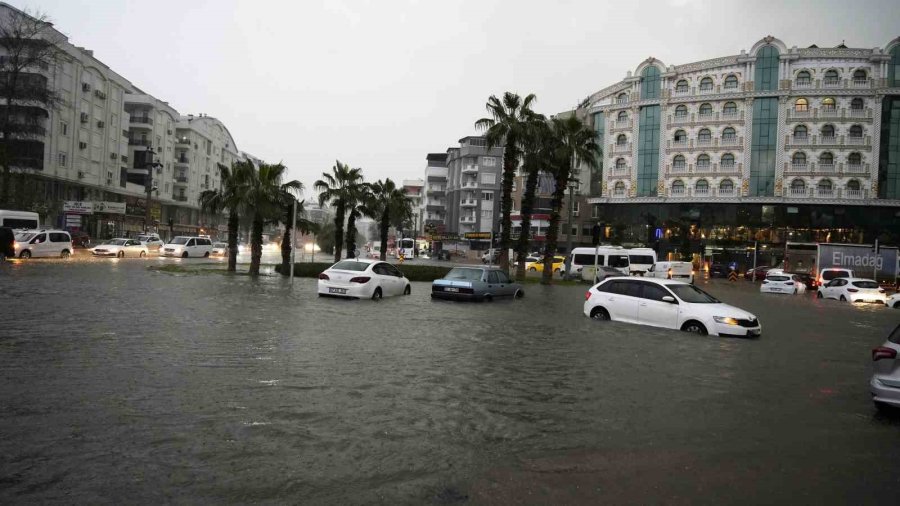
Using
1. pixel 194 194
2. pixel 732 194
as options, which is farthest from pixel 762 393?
pixel 194 194

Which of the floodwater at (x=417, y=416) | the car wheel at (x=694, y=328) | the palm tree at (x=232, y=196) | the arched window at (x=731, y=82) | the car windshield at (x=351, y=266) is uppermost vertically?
the arched window at (x=731, y=82)

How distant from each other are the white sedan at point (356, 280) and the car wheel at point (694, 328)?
9779 millimetres

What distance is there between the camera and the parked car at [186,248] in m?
44.8

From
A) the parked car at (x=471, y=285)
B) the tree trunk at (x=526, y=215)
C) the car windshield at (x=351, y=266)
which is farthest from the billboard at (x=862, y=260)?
the car windshield at (x=351, y=266)

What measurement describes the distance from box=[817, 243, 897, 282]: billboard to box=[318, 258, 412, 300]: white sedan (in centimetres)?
3425

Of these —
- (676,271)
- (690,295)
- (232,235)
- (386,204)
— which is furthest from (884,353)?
(676,271)

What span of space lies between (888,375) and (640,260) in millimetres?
41015

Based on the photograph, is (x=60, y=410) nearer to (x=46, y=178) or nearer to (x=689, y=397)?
(x=689, y=397)

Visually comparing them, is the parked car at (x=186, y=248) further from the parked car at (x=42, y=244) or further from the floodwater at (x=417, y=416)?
the floodwater at (x=417, y=416)

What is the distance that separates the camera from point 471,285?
20.9 m

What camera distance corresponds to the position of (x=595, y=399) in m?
7.51

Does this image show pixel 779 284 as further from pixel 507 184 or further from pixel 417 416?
pixel 417 416

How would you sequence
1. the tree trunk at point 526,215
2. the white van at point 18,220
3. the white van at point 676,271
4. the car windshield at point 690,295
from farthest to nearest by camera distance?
1. the white van at point 676,271
2. the white van at point 18,220
3. the tree trunk at point 526,215
4. the car windshield at point 690,295

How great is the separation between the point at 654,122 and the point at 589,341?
6808 centimetres
